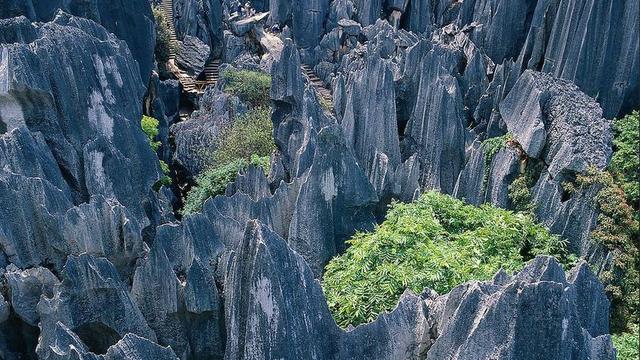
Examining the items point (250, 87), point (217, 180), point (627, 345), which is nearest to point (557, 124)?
point (627, 345)

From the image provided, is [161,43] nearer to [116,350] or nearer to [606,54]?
[606,54]

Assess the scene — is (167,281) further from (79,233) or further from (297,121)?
(297,121)

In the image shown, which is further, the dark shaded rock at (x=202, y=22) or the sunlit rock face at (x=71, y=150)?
the dark shaded rock at (x=202, y=22)

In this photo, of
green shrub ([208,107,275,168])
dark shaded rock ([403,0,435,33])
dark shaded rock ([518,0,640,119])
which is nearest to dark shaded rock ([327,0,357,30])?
dark shaded rock ([403,0,435,33])

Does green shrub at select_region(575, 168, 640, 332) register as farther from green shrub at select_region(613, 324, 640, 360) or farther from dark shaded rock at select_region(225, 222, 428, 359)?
dark shaded rock at select_region(225, 222, 428, 359)

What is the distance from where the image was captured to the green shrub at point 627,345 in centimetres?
1162

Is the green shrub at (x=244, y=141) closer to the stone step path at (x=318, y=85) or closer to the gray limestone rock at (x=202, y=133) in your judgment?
the gray limestone rock at (x=202, y=133)

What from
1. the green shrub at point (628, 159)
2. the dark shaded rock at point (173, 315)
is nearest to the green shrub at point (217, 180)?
the dark shaded rock at point (173, 315)

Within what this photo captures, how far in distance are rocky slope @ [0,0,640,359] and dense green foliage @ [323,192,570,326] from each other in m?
1.37

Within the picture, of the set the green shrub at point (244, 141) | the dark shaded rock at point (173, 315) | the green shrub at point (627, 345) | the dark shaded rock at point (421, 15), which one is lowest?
the green shrub at point (627, 345)

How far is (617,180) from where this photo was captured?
15758 mm

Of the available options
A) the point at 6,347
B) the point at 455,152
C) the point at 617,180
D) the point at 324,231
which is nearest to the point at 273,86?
the point at 455,152

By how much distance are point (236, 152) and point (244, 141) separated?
1.82 feet

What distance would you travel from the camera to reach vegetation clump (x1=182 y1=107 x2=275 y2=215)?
20281 mm
